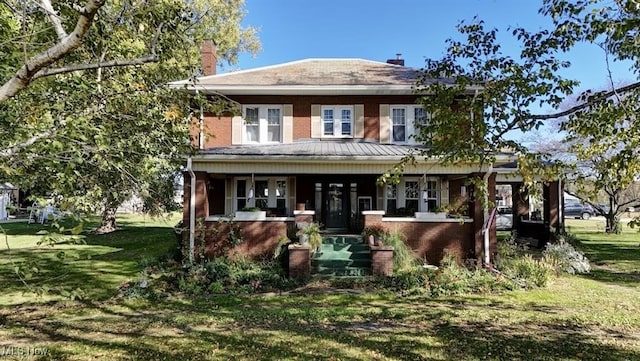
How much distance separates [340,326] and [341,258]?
4.84 metres

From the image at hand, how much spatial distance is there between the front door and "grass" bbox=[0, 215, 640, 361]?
5.78 m

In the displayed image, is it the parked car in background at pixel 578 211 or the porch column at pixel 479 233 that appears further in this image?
the parked car in background at pixel 578 211

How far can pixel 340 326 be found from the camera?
7.59 meters

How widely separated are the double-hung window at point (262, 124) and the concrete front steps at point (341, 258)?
461 centimetres

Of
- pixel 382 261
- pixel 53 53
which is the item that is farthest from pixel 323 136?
pixel 53 53

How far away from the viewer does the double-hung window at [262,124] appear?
15547 mm

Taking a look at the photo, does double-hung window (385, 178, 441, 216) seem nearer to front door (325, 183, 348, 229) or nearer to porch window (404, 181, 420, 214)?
porch window (404, 181, 420, 214)

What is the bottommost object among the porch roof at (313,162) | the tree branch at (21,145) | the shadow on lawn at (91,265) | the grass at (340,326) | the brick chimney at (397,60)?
the grass at (340,326)

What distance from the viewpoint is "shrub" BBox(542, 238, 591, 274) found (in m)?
12.8

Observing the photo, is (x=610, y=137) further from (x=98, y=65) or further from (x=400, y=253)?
(x=400, y=253)

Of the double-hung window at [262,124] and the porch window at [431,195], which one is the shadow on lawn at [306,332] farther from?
the double-hung window at [262,124]

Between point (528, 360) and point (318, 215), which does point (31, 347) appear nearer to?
point (528, 360)

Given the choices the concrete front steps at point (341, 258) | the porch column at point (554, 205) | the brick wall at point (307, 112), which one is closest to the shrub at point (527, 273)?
the concrete front steps at point (341, 258)

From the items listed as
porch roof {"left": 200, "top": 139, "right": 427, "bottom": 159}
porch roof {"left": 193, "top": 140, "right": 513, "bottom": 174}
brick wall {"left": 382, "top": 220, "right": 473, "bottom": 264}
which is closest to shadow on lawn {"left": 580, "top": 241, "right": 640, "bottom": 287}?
brick wall {"left": 382, "top": 220, "right": 473, "bottom": 264}
